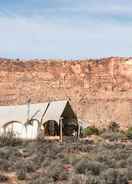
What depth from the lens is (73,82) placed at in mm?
76000

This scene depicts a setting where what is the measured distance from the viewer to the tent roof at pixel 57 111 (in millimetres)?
41375

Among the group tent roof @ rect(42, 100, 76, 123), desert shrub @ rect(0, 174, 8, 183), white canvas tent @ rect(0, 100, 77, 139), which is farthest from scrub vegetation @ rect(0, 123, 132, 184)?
tent roof @ rect(42, 100, 76, 123)

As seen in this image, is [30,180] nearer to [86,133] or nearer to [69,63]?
[86,133]

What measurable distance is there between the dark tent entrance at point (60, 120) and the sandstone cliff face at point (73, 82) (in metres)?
27.7

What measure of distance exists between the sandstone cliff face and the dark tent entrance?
1091 inches

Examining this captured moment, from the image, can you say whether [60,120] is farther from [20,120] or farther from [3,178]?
[3,178]

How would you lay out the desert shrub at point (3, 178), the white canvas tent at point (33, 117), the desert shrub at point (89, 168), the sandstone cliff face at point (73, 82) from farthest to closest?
the sandstone cliff face at point (73, 82)
the white canvas tent at point (33, 117)
the desert shrub at point (89, 168)
the desert shrub at point (3, 178)

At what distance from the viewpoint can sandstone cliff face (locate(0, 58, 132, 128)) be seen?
2849 inches

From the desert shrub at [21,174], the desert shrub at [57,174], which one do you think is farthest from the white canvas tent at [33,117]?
the desert shrub at [57,174]

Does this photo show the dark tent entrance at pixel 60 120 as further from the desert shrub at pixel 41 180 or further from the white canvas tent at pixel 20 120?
the desert shrub at pixel 41 180

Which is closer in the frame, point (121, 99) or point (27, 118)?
point (27, 118)

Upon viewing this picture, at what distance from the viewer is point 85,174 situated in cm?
1645

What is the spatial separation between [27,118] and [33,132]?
1234mm

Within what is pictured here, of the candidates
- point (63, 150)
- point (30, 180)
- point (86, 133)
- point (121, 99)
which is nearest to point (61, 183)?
point (30, 180)
